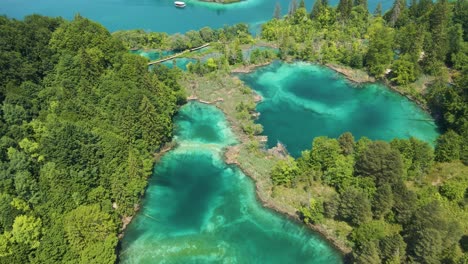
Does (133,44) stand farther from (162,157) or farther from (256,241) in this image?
(256,241)

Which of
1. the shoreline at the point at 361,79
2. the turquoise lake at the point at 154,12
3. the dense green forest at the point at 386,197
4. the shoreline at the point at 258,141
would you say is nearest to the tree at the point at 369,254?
the dense green forest at the point at 386,197

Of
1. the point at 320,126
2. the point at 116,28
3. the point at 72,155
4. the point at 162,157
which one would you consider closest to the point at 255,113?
the point at 320,126

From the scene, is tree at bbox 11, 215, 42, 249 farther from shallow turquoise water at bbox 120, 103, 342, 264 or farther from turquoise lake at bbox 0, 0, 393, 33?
turquoise lake at bbox 0, 0, 393, 33

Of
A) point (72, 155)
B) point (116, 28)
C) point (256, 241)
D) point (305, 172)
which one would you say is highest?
point (116, 28)

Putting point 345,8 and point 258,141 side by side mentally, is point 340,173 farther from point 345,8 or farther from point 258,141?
point 345,8

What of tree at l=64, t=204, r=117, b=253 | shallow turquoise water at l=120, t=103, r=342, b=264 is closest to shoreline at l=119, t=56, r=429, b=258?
shallow turquoise water at l=120, t=103, r=342, b=264
